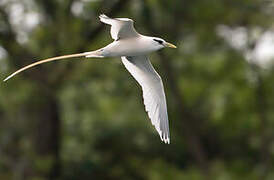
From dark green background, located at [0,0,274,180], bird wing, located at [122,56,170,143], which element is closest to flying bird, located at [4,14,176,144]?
bird wing, located at [122,56,170,143]

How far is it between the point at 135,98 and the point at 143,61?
36.6 ft

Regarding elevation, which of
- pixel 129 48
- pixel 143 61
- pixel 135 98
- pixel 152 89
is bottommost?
pixel 135 98

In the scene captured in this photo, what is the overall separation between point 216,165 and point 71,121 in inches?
149

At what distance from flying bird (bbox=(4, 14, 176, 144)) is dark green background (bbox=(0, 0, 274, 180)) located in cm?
688

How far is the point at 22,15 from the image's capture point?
18578 mm

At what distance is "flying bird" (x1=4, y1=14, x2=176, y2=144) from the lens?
30.7 feet

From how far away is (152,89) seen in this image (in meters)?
10.6

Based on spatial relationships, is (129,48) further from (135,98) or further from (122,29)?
(135,98)

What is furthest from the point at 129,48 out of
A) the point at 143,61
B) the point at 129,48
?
the point at 143,61

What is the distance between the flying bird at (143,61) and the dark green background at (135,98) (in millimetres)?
6883

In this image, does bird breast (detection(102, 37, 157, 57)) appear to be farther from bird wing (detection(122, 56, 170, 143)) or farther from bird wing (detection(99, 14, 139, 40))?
bird wing (detection(122, 56, 170, 143))

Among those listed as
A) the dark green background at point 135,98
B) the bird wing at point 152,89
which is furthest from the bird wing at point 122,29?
the dark green background at point 135,98

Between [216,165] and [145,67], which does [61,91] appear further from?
[145,67]

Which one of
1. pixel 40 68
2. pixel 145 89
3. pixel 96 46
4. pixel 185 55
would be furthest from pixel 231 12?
pixel 145 89
